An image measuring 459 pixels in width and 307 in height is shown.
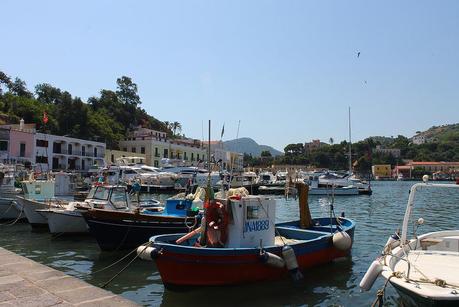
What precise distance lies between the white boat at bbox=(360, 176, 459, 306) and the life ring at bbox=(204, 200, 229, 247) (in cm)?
443

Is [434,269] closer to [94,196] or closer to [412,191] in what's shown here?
[412,191]

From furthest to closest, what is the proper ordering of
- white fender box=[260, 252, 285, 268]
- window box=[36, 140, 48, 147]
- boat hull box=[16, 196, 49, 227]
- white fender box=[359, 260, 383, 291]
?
1. window box=[36, 140, 48, 147]
2. boat hull box=[16, 196, 49, 227]
3. white fender box=[260, 252, 285, 268]
4. white fender box=[359, 260, 383, 291]

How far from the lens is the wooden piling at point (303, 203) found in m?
17.3

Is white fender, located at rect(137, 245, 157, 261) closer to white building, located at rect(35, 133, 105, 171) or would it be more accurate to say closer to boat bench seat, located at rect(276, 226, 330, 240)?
boat bench seat, located at rect(276, 226, 330, 240)

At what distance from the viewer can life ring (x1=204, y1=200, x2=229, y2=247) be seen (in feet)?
41.7

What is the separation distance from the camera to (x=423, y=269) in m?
9.41

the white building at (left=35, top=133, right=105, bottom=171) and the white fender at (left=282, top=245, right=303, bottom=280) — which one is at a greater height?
the white building at (left=35, top=133, right=105, bottom=171)

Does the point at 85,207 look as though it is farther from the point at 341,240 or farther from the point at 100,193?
the point at 341,240

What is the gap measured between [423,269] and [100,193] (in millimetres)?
15102

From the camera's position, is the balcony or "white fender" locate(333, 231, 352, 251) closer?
"white fender" locate(333, 231, 352, 251)

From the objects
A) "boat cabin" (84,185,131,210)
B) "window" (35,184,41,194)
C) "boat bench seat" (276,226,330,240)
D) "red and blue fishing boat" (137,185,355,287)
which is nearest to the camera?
"red and blue fishing boat" (137,185,355,287)

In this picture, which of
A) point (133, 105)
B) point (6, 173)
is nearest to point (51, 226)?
point (6, 173)

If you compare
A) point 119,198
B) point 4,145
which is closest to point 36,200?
point 119,198

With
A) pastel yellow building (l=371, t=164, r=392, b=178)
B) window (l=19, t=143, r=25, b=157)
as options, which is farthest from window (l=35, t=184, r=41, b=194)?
pastel yellow building (l=371, t=164, r=392, b=178)
